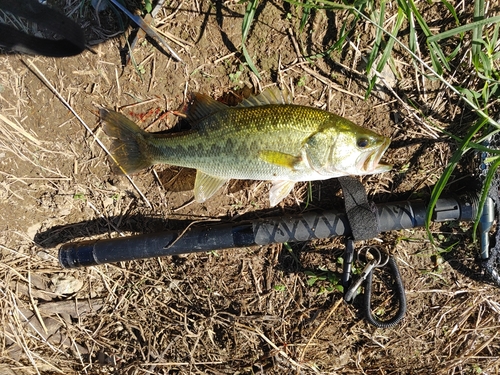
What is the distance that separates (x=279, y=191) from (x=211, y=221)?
0.78 meters

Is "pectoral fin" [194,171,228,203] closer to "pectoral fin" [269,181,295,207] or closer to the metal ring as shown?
"pectoral fin" [269,181,295,207]

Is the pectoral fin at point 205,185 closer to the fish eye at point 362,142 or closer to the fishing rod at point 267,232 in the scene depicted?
the fishing rod at point 267,232

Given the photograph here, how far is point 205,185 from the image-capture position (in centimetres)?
329

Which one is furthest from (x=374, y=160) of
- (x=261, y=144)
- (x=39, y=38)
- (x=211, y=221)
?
(x=39, y=38)

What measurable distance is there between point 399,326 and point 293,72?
2.70 metres

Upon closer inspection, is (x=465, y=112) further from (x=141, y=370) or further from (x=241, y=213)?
(x=141, y=370)

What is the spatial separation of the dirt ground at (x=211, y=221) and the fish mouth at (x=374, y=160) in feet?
1.59

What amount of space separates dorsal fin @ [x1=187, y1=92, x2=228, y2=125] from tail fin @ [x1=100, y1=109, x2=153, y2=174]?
0.46m

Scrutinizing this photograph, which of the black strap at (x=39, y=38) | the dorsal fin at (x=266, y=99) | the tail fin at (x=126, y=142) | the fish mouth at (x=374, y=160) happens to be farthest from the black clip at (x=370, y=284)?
the black strap at (x=39, y=38)

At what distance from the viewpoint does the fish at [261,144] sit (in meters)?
2.89

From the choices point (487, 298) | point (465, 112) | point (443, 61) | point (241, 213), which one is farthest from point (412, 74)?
point (487, 298)

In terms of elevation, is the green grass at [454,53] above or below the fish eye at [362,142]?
above

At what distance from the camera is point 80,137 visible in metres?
3.54

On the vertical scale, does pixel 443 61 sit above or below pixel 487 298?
above
